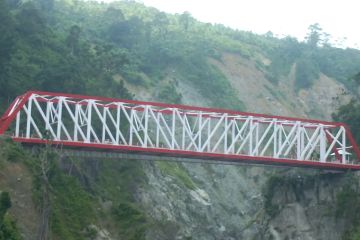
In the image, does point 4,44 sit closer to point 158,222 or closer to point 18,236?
point 158,222

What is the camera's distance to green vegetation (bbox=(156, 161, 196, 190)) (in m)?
84.2

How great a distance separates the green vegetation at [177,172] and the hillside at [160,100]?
276mm

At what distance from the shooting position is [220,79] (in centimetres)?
11638

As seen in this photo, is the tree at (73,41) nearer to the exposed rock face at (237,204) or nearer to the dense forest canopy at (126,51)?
the dense forest canopy at (126,51)

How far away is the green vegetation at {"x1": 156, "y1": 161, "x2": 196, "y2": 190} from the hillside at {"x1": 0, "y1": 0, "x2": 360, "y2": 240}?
276mm

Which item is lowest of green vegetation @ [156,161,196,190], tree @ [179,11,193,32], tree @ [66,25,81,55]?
green vegetation @ [156,161,196,190]

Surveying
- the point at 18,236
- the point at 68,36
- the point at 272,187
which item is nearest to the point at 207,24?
the point at 68,36

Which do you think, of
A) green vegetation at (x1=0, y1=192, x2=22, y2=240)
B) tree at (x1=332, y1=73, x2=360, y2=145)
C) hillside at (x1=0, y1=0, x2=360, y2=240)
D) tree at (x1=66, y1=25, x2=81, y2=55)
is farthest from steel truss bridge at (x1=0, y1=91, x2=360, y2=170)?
tree at (x1=66, y1=25, x2=81, y2=55)

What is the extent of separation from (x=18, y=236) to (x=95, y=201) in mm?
14414

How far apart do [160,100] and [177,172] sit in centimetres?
1771

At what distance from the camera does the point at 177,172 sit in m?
86.7

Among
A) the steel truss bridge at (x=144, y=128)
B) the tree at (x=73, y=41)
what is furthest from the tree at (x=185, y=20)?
the steel truss bridge at (x=144, y=128)

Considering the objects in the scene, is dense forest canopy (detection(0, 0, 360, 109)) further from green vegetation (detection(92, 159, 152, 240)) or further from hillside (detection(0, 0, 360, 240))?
green vegetation (detection(92, 159, 152, 240))

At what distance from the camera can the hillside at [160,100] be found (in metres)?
59.3
